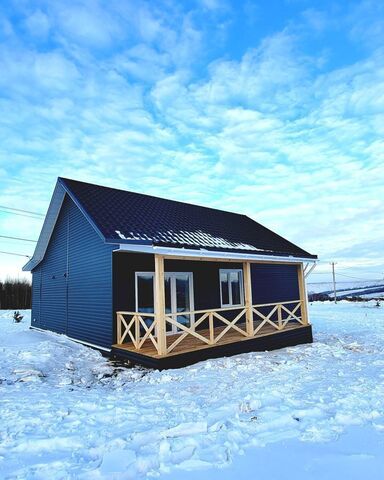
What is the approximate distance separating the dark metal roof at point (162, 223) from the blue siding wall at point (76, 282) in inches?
34.2

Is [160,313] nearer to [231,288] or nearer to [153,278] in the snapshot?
[153,278]

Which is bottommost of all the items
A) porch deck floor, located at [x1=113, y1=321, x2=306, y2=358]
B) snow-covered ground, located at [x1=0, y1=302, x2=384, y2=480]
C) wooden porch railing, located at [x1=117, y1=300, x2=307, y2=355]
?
snow-covered ground, located at [x1=0, y1=302, x2=384, y2=480]

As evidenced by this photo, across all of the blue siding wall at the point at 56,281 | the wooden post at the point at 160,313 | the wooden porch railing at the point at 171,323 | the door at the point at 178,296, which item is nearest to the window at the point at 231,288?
the wooden porch railing at the point at 171,323

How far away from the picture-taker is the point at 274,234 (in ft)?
48.7

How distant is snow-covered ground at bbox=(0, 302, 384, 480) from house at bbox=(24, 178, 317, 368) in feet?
3.70

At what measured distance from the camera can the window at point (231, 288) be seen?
11320 millimetres

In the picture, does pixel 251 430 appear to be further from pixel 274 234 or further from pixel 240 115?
pixel 274 234

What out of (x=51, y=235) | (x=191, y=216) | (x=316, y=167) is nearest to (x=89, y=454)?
(x=191, y=216)

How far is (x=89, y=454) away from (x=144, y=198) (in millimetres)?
9553

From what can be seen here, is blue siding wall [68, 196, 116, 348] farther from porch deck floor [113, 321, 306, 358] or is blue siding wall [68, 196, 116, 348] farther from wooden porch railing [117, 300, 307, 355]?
porch deck floor [113, 321, 306, 358]

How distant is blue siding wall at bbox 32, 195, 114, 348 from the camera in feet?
28.8

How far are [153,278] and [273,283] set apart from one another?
6.61 meters

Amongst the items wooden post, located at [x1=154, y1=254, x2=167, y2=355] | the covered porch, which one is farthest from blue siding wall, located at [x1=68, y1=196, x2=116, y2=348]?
wooden post, located at [x1=154, y1=254, x2=167, y2=355]

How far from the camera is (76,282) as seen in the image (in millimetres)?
10383
